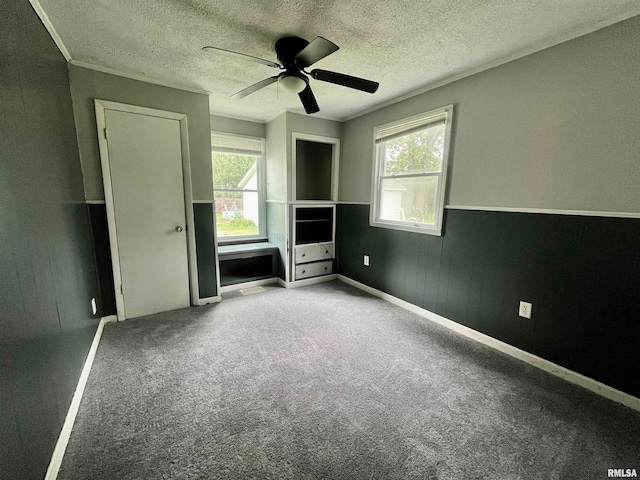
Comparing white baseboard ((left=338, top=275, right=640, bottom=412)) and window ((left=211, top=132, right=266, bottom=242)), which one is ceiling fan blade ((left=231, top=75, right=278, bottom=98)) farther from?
white baseboard ((left=338, top=275, right=640, bottom=412))

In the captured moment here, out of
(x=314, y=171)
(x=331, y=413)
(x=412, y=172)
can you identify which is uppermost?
(x=314, y=171)

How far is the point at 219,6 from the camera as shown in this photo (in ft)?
5.21

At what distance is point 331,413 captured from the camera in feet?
5.22

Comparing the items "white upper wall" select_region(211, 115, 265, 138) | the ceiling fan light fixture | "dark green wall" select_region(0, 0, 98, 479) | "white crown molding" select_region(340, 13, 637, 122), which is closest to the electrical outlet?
"white crown molding" select_region(340, 13, 637, 122)

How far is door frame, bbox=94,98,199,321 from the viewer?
2.46 m

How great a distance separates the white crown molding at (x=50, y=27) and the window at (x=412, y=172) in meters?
2.94

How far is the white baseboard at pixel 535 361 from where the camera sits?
171 cm

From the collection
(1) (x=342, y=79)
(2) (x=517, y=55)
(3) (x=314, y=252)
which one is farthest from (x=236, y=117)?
(2) (x=517, y=55)

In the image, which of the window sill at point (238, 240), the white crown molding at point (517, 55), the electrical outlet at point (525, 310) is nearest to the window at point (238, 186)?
the window sill at point (238, 240)

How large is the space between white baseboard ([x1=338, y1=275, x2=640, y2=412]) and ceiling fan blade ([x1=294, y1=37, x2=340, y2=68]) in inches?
99.7

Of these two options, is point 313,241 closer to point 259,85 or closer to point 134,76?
point 259,85

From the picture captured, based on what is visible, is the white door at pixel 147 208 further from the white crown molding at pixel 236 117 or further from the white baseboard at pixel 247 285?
the white crown molding at pixel 236 117

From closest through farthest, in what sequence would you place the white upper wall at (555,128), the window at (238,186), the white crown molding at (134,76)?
the white upper wall at (555,128)
the white crown molding at (134,76)
the window at (238,186)

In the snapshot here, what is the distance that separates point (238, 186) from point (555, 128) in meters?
3.55
